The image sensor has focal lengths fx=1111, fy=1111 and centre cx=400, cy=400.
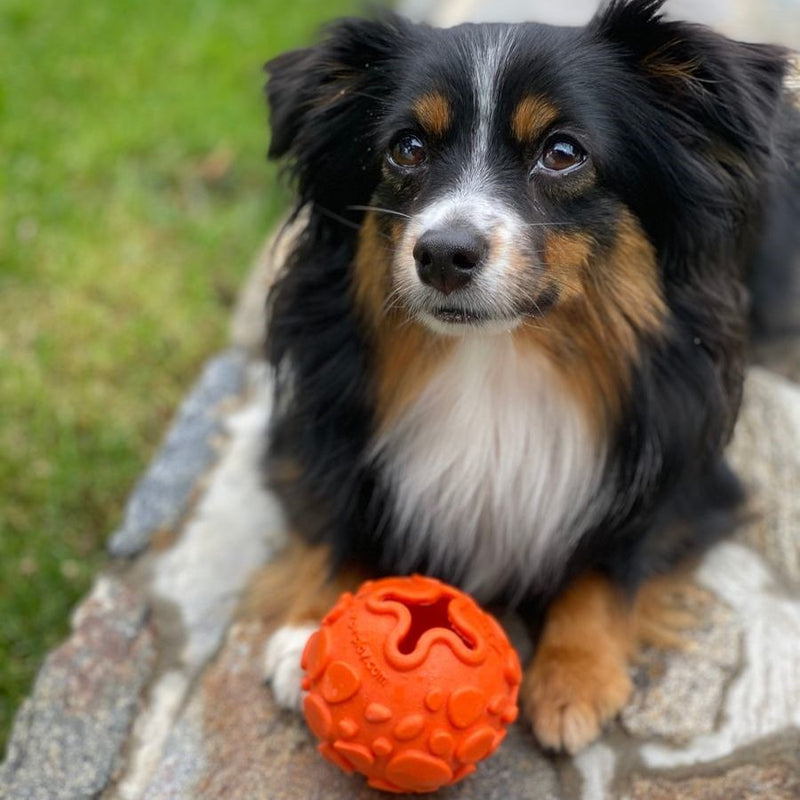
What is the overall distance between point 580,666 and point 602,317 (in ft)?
2.73

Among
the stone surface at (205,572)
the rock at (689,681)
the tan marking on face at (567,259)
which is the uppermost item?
the tan marking on face at (567,259)

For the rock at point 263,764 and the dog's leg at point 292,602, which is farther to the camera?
the dog's leg at point 292,602

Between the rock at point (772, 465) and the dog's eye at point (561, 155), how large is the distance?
134 cm

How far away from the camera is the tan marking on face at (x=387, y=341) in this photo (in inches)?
105

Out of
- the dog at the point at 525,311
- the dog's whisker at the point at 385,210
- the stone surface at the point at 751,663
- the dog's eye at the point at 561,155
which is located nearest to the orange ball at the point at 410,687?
the dog at the point at 525,311

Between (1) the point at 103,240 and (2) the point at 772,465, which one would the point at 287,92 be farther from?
(1) the point at 103,240

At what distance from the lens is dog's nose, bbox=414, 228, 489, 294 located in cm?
230

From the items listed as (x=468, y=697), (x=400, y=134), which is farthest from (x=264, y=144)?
(x=468, y=697)

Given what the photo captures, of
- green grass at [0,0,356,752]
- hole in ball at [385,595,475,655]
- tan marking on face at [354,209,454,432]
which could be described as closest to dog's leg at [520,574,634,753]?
hole in ball at [385,595,475,655]

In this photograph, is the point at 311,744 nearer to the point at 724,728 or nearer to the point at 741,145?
the point at 724,728

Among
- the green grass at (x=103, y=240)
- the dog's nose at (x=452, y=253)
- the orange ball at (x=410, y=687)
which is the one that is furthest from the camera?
the green grass at (x=103, y=240)

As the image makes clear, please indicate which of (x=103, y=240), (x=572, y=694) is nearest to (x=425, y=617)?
(x=572, y=694)

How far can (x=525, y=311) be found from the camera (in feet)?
8.04

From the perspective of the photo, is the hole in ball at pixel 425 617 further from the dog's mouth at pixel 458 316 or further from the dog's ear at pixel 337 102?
the dog's ear at pixel 337 102
